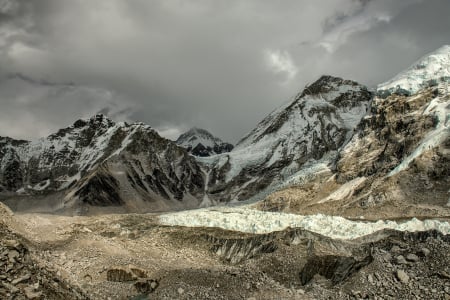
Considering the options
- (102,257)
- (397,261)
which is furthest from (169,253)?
(397,261)

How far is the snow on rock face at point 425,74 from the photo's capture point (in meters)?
149

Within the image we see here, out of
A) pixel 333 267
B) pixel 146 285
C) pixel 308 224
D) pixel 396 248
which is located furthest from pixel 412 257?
pixel 308 224

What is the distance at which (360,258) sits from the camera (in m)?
39.6

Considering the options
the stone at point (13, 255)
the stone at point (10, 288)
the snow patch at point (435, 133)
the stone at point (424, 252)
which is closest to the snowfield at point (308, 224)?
the stone at point (424, 252)

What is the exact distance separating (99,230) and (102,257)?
2676 cm

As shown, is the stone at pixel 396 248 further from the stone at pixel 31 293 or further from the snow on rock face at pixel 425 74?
the snow on rock face at pixel 425 74

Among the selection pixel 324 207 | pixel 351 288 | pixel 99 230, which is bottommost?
pixel 351 288

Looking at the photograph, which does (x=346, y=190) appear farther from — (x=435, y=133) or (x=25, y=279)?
(x=25, y=279)

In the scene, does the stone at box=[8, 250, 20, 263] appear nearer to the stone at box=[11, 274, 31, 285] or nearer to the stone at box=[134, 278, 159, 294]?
the stone at box=[11, 274, 31, 285]

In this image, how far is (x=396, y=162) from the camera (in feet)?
422

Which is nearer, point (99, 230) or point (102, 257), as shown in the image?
point (102, 257)

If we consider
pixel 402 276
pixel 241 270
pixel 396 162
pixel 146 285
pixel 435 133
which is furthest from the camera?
pixel 396 162

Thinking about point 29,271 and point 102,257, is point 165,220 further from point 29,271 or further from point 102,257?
point 29,271

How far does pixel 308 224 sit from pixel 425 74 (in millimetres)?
105783
